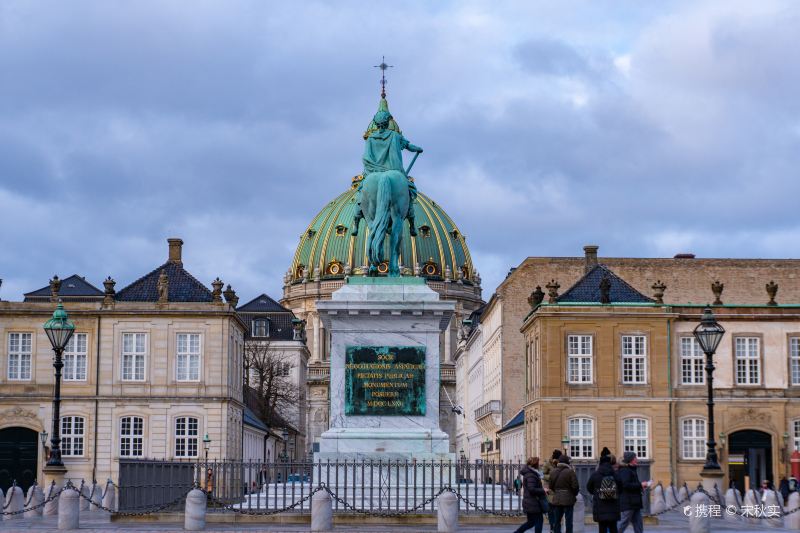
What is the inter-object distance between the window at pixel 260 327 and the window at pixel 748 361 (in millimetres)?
75724

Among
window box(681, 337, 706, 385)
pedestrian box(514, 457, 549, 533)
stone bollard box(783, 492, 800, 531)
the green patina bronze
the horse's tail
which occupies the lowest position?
stone bollard box(783, 492, 800, 531)

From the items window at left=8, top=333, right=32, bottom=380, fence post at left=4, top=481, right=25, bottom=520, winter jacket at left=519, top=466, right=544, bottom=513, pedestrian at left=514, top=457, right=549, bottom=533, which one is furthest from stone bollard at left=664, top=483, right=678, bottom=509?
window at left=8, top=333, right=32, bottom=380

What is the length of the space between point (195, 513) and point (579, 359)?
1462 inches

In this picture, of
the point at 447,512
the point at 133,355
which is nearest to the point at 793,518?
the point at 447,512

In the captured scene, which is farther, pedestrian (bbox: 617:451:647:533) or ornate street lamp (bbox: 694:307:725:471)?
ornate street lamp (bbox: 694:307:725:471)

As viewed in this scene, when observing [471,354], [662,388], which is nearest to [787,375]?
[662,388]

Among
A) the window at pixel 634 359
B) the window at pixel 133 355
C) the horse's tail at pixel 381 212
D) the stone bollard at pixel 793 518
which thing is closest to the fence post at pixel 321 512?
the horse's tail at pixel 381 212

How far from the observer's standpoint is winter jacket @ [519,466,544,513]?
26266 millimetres

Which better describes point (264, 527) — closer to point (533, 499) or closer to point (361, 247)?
point (533, 499)

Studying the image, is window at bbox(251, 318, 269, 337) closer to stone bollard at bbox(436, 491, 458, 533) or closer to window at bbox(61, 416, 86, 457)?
window at bbox(61, 416, 86, 457)

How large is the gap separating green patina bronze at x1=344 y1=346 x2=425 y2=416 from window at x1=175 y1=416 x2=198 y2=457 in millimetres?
38180

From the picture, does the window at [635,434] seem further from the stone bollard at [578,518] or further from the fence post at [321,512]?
the fence post at [321,512]

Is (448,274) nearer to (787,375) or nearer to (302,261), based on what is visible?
(302,261)

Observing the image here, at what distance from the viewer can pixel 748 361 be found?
6650cm
